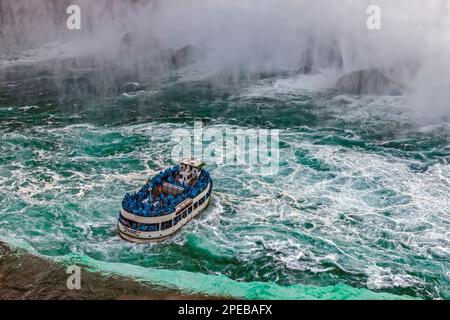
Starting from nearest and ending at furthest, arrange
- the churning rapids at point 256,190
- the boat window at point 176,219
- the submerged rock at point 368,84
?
the churning rapids at point 256,190
the boat window at point 176,219
the submerged rock at point 368,84

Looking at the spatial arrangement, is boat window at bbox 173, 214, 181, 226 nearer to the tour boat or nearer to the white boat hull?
the tour boat

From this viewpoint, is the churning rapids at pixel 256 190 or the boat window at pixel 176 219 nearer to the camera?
the churning rapids at pixel 256 190

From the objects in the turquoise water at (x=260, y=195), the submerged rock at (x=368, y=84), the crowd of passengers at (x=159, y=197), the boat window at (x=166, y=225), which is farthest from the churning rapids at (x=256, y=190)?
the crowd of passengers at (x=159, y=197)

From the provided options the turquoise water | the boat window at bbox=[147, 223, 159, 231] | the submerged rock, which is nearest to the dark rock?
the turquoise water

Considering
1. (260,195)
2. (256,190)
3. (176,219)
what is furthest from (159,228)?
(256,190)

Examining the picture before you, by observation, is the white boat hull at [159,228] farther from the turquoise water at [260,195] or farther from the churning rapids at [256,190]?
the turquoise water at [260,195]
